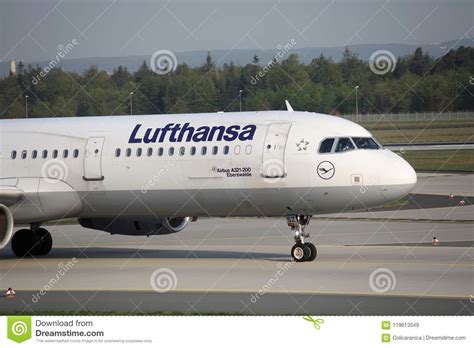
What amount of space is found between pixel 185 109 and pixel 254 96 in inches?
372

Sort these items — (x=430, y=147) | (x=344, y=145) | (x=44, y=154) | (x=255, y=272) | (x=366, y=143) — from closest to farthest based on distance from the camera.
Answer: (x=255, y=272) < (x=344, y=145) < (x=366, y=143) < (x=44, y=154) < (x=430, y=147)

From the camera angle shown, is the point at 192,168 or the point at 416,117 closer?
the point at 192,168

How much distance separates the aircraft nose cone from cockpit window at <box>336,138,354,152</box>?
3.18ft

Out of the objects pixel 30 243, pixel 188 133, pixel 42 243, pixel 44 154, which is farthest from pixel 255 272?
pixel 30 243

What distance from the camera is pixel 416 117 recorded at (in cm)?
6278

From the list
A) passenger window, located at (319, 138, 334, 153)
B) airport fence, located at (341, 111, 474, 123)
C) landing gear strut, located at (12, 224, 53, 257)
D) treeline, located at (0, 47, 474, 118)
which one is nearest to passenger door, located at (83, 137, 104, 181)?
landing gear strut, located at (12, 224, 53, 257)

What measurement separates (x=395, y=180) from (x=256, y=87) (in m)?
28.5

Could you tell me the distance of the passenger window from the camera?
24.7 metres

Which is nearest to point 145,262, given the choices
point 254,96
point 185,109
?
point 185,109

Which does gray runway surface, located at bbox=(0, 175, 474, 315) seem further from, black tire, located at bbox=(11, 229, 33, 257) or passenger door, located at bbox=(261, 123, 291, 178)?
passenger door, located at bbox=(261, 123, 291, 178)

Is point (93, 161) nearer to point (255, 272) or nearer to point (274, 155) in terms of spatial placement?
point (274, 155)

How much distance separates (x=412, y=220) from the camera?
117 feet

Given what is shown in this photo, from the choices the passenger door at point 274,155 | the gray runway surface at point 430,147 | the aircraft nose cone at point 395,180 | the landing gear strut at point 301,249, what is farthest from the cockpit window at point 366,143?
the gray runway surface at point 430,147
